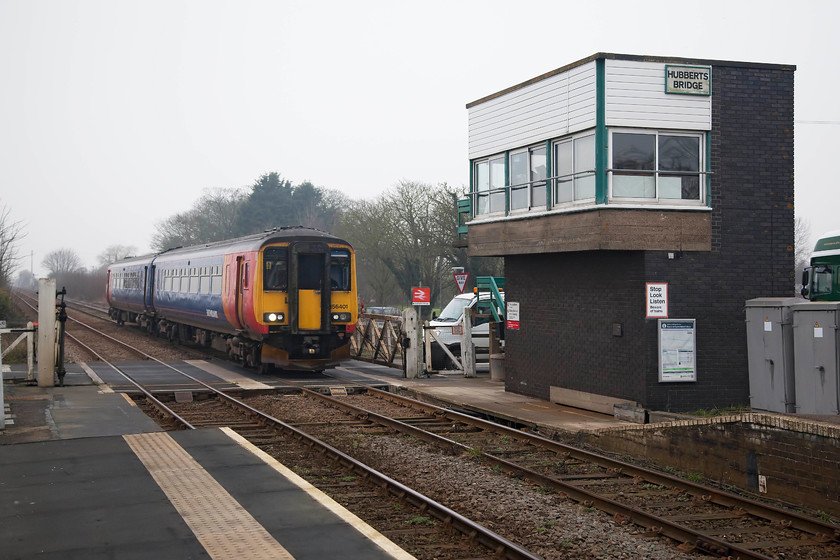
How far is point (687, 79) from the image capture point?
1324 cm

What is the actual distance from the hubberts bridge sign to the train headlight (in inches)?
388

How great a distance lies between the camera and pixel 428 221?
48812 mm

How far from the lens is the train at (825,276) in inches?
821

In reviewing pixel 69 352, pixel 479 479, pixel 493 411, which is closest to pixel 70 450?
pixel 479 479

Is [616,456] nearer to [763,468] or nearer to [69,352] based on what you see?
[763,468]

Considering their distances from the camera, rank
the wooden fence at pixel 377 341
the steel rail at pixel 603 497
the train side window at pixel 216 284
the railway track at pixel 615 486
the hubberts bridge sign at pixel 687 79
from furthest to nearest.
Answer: the train side window at pixel 216 284 → the wooden fence at pixel 377 341 → the hubberts bridge sign at pixel 687 79 → the railway track at pixel 615 486 → the steel rail at pixel 603 497

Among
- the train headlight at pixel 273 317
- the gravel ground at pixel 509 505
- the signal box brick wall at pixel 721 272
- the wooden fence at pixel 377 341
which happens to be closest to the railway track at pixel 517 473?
the gravel ground at pixel 509 505

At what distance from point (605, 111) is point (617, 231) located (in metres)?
1.88

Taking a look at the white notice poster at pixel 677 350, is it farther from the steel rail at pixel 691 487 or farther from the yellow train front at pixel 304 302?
the yellow train front at pixel 304 302

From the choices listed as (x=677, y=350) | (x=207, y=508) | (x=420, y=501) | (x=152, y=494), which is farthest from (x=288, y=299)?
(x=207, y=508)

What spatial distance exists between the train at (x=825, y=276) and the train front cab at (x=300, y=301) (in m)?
11.4

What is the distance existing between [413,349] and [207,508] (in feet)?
40.0

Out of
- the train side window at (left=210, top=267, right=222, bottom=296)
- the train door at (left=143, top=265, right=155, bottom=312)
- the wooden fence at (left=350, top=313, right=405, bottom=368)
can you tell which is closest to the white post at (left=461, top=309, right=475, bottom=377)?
the wooden fence at (left=350, top=313, right=405, bottom=368)

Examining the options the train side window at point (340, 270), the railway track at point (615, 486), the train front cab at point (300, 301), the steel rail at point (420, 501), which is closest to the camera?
the steel rail at point (420, 501)
